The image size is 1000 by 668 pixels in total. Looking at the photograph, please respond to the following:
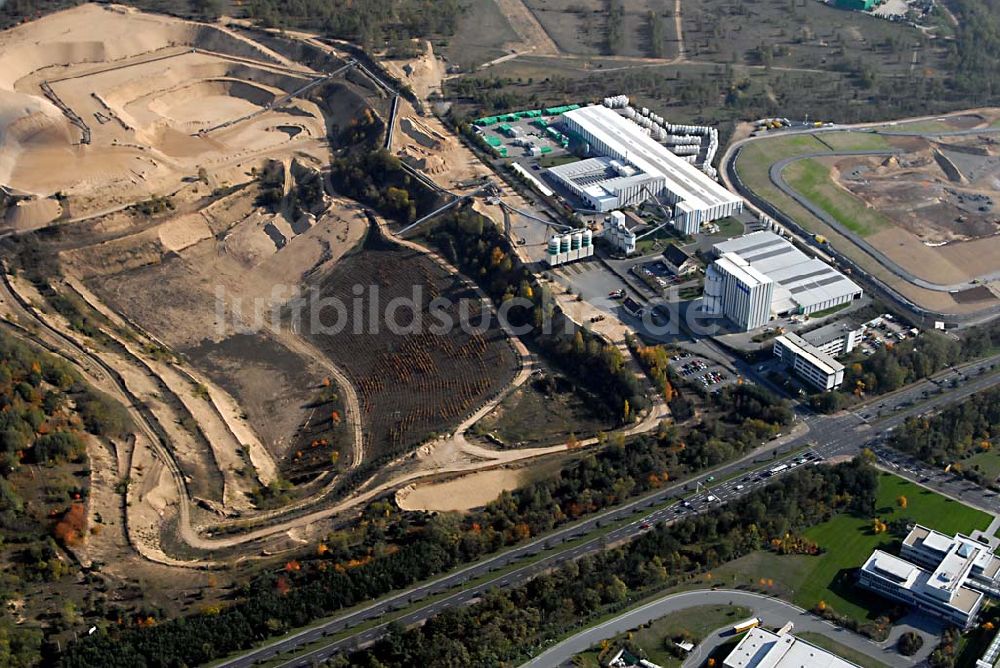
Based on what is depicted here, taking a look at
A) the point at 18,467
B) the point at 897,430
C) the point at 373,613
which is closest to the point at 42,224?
the point at 18,467

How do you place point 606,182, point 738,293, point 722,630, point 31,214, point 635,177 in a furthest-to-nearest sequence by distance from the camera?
point 606,182
point 635,177
point 31,214
point 738,293
point 722,630

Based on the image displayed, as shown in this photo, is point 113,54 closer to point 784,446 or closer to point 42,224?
point 42,224

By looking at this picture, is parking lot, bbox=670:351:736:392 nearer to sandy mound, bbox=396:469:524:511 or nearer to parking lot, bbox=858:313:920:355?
parking lot, bbox=858:313:920:355

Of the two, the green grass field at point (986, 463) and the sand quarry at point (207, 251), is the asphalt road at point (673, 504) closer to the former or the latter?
the green grass field at point (986, 463)

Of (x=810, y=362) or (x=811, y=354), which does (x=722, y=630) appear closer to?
(x=810, y=362)

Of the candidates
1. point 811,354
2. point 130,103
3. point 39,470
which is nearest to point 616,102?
point 811,354

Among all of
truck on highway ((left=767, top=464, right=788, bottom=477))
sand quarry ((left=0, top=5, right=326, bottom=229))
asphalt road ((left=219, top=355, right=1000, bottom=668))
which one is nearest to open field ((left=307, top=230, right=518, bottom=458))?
asphalt road ((left=219, top=355, right=1000, bottom=668))

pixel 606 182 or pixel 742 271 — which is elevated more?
pixel 606 182
